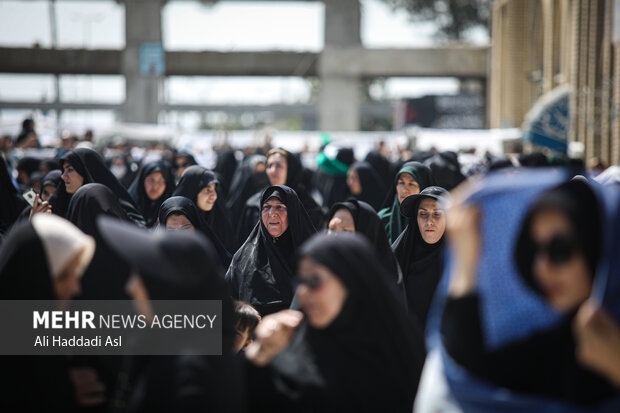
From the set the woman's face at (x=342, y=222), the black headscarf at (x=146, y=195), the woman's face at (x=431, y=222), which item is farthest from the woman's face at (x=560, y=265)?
the black headscarf at (x=146, y=195)

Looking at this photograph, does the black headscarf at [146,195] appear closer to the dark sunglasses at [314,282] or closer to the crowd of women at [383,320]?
the crowd of women at [383,320]

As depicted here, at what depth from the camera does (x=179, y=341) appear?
229 centimetres

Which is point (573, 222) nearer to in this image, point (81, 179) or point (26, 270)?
point (26, 270)

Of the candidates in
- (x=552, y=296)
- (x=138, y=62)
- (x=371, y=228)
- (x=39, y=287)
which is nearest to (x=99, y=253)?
(x=371, y=228)

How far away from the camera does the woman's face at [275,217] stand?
5090mm

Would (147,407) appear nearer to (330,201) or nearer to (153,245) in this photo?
(153,245)

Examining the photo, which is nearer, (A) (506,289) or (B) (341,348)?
(A) (506,289)

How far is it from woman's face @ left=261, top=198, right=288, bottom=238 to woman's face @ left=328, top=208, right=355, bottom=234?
0.70 meters

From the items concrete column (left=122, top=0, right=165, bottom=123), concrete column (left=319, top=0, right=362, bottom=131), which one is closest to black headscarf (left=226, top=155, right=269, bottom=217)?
concrete column (left=319, top=0, right=362, bottom=131)

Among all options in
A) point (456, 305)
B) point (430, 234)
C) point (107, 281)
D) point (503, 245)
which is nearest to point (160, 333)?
Answer: point (456, 305)

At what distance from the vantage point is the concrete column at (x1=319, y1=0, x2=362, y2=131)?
2758cm

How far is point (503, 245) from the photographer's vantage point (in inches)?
79.7

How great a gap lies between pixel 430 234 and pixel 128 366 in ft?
8.42

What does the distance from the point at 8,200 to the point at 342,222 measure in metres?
3.83
